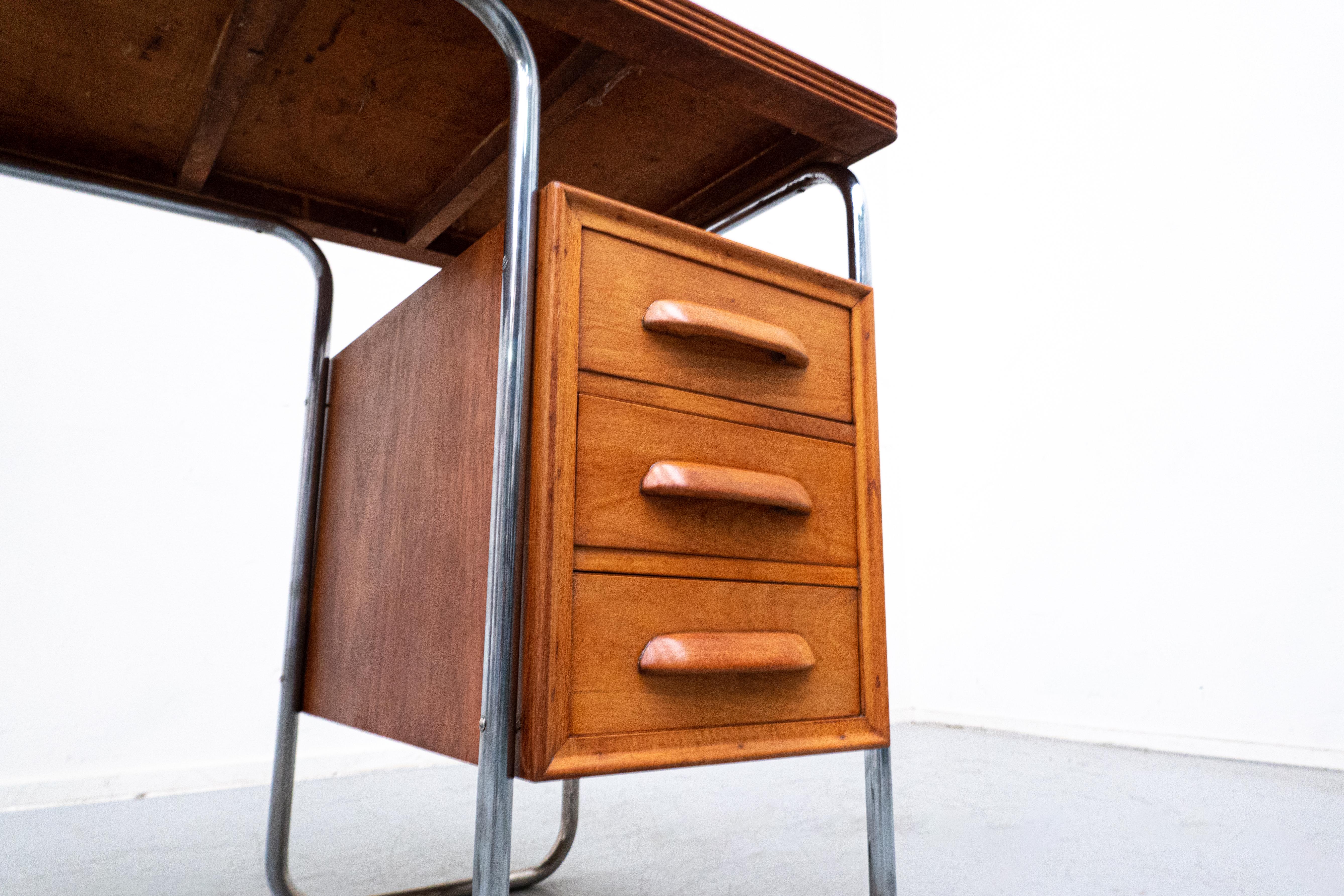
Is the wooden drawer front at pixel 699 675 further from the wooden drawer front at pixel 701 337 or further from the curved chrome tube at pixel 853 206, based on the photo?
the curved chrome tube at pixel 853 206

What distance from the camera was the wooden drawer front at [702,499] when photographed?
0.55m

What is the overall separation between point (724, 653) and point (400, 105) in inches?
21.4

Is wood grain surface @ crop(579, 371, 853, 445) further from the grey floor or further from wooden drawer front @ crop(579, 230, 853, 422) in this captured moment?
the grey floor

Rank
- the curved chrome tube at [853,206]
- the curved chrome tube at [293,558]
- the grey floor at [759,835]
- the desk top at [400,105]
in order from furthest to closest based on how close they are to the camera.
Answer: the grey floor at [759,835] < the curved chrome tube at [293,558] < the curved chrome tube at [853,206] < the desk top at [400,105]

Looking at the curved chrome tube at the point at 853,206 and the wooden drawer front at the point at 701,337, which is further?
the curved chrome tube at the point at 853,206

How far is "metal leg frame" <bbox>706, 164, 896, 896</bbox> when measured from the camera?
0.69 meters

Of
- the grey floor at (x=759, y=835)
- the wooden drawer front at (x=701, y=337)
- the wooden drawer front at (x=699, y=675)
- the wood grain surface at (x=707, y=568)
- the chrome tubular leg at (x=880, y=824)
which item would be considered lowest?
the grey floor at (x=759, y=835)

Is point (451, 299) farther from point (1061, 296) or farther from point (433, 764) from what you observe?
point (1061, 296)

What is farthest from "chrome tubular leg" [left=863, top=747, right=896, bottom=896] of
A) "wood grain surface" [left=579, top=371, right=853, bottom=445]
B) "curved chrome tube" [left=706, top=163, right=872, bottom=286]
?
"curved chrome tube" [left=706, top=163, right=872, bottom=286]

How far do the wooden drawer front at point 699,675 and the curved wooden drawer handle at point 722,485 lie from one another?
60 millimetres

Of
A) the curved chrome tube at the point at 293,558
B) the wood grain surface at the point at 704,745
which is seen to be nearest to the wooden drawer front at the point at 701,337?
the wood grain surface at the point at 704,745

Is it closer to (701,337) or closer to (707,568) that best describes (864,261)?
(701,337)

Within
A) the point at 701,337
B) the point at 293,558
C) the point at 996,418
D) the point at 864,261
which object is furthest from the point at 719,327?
the point at 996,418

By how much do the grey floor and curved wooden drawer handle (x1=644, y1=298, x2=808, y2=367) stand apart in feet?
2.14
